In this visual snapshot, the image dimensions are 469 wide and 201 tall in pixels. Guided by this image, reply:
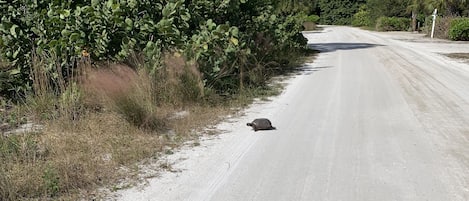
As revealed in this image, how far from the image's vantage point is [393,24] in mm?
53344

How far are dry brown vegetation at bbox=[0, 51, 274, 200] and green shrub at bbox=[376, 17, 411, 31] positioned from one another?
4877cm

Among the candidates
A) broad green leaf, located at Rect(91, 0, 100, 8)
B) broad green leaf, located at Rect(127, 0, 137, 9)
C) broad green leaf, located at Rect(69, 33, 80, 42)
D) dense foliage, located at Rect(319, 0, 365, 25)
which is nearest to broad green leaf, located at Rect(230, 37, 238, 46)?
broad green leaf, located at Rect(127, 0, 137, 9)

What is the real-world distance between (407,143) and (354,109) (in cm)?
201

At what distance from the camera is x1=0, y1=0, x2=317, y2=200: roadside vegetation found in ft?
15.4

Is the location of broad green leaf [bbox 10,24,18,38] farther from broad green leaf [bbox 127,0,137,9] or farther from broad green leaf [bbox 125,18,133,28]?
broad green leaf [bbox 127,0,137,9]

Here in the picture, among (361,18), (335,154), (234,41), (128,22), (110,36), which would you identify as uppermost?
(361,18)

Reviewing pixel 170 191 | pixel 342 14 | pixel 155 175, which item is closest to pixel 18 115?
pixel 155 175

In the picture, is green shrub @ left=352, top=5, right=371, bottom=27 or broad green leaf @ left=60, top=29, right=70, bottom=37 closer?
broad green leaf @ left=60, top=29, right=70, bottom=37

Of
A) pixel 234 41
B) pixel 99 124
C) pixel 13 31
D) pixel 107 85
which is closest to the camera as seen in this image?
pixel 99 124

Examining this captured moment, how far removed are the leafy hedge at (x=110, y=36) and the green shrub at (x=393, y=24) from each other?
1898 inches

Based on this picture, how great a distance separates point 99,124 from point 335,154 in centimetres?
315

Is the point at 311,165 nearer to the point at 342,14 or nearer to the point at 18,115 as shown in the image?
the point at 18,115

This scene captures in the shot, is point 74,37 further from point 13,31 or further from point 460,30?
point 460,30

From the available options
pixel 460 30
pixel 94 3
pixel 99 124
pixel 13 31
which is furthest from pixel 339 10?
pixel 99 124
